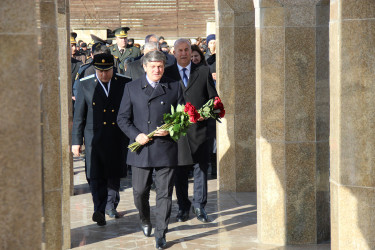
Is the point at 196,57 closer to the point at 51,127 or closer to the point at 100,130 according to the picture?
the point at 100,130

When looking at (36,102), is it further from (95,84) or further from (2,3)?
(95,84)

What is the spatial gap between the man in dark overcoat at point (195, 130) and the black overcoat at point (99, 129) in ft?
2.42

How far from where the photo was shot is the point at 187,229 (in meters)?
9.20

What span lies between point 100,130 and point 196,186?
135 cm

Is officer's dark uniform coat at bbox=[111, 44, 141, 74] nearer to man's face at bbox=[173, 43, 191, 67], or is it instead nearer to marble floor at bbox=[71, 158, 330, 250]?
marble floor at bbox=[71, 158, 330, 250]

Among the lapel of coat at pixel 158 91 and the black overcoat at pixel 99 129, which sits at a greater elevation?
the lapel of coat at pixel 158 91

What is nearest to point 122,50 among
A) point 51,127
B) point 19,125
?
point 51,127

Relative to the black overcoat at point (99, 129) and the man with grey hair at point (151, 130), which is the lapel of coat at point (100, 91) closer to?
the black overcoat at point (99, 129)

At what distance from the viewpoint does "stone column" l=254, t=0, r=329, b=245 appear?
803 centimetres

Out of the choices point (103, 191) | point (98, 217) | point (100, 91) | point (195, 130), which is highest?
point (100, 91)

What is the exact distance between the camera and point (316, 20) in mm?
8039

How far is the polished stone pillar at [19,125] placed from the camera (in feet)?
13.7

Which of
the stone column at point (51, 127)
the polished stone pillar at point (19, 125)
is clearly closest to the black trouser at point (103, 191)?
the stone column at point (51, 127)

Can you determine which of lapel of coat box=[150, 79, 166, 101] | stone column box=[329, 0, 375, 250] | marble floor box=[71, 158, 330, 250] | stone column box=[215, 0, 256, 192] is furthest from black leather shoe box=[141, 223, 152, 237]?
stone column box=[215, 0, 256, 192]
